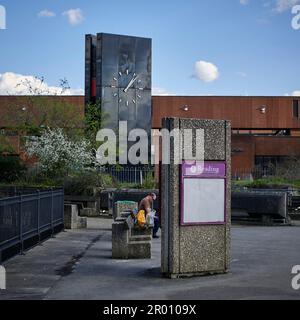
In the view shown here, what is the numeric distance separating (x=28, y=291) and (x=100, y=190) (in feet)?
56.7

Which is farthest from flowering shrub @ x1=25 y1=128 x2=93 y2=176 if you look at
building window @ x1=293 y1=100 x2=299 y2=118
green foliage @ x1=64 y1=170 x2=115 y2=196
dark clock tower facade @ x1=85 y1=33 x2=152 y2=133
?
building window @ x1=293 y1=100 x2=299 y2=118

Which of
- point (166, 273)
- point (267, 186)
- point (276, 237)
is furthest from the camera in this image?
point (267, 186)

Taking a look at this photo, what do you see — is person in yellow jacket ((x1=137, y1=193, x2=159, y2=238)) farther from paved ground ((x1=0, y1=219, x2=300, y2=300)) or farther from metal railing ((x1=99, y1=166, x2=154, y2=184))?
metal railing ((x1=99, y1=166, x2=154, y2=184))

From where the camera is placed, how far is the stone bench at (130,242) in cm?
1408

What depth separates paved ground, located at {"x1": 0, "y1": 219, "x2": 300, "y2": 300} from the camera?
9773 mm

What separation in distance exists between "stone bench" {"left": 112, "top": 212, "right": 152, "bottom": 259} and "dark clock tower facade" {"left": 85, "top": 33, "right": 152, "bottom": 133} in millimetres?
20126

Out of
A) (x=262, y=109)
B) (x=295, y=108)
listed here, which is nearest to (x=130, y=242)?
(x=262, y=109)

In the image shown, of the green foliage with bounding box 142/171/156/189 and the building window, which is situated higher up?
the building window

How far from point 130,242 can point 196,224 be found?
123 inches

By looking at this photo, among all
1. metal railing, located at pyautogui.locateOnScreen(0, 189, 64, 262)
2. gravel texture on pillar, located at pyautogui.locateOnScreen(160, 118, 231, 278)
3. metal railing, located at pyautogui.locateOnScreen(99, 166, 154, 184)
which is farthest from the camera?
metal railing, located at pyautogui.locateOnScreen(99, 166, 154, 184)

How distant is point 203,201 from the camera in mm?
11492

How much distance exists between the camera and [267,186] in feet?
111
